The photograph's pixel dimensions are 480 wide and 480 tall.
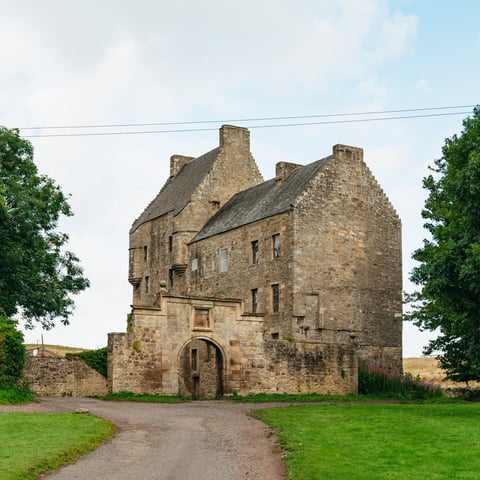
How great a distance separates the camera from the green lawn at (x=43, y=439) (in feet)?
54.5

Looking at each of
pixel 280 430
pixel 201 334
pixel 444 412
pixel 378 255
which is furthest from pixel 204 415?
pixel 378 255

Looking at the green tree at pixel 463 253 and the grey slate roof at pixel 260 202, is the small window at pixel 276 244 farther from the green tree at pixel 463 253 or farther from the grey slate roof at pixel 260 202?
the green tree at pixel 463 253

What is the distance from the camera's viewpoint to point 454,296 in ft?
91.3

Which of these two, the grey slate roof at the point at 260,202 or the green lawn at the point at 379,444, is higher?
the grey slate roof at the point at 260,202

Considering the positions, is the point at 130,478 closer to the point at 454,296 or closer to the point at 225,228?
the point at 454,296

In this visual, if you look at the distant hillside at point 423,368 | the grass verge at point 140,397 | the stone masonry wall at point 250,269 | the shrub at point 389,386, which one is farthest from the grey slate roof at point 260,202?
the distant hillside at point 423,368

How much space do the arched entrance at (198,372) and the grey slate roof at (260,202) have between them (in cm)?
725

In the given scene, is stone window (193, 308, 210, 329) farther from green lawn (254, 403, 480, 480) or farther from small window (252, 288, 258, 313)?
green lawn (254, 403, 480, 480)

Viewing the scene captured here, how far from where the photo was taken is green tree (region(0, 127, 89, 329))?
4294cm

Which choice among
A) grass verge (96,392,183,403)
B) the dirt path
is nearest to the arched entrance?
grass verge (96,392,183,403)

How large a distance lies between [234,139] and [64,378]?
24.4m

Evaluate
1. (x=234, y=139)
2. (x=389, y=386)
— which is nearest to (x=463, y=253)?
(x=389, y=386)

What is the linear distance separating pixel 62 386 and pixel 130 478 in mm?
23160

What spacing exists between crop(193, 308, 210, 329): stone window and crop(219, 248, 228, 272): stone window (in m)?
10.3
